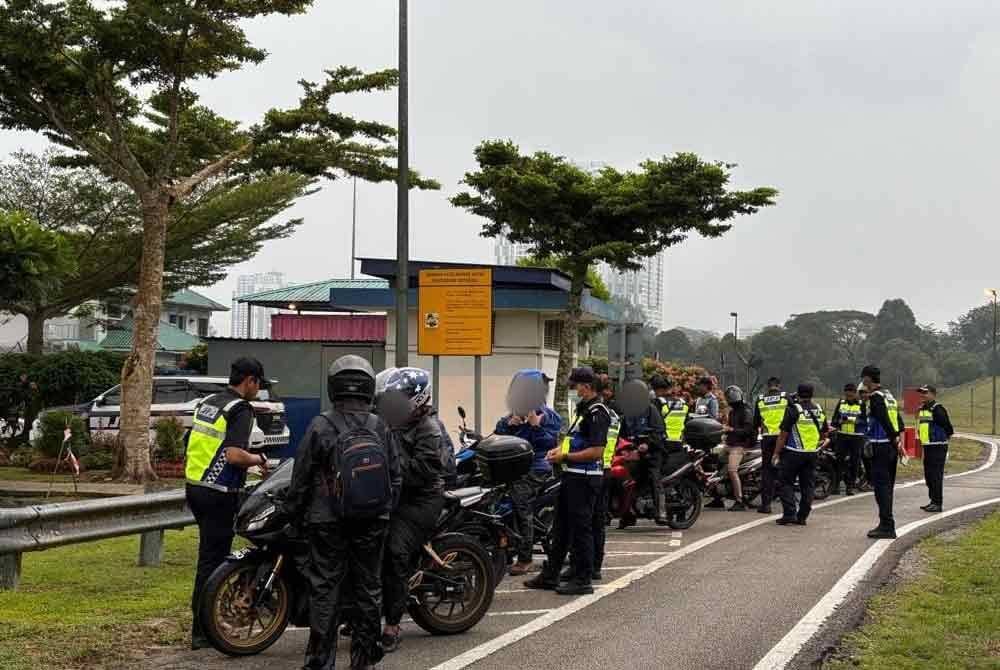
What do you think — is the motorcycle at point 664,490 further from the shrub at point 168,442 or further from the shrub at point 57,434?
the shrub at point 57,434

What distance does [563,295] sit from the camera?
75.3 feet

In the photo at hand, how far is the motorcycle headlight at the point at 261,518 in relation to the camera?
704cm

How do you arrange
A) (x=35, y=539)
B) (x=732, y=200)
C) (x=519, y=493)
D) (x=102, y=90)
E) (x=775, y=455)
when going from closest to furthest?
(x=35, y=539) → (x=519, y=493) → (x=775, y=455) → (x=102, y=90) → (x=732, y=200)

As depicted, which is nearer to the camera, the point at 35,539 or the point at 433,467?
the point at 433,467

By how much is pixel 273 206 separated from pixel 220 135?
18973 millimetres

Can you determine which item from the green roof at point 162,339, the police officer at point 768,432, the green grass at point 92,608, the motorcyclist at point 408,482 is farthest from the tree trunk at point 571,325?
the green roof at point 162,339

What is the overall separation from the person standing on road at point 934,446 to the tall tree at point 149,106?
1009cm

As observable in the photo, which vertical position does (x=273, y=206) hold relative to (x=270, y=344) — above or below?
above

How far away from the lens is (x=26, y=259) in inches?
832

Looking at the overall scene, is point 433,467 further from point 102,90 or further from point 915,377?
point 915,377

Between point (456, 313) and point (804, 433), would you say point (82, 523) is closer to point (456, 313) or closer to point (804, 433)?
point (804, 433)

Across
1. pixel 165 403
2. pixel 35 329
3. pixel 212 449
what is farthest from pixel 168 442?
pixel 35 329

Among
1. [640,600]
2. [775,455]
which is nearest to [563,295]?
[775,455]

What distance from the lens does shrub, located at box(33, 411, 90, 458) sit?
22.9 metres
